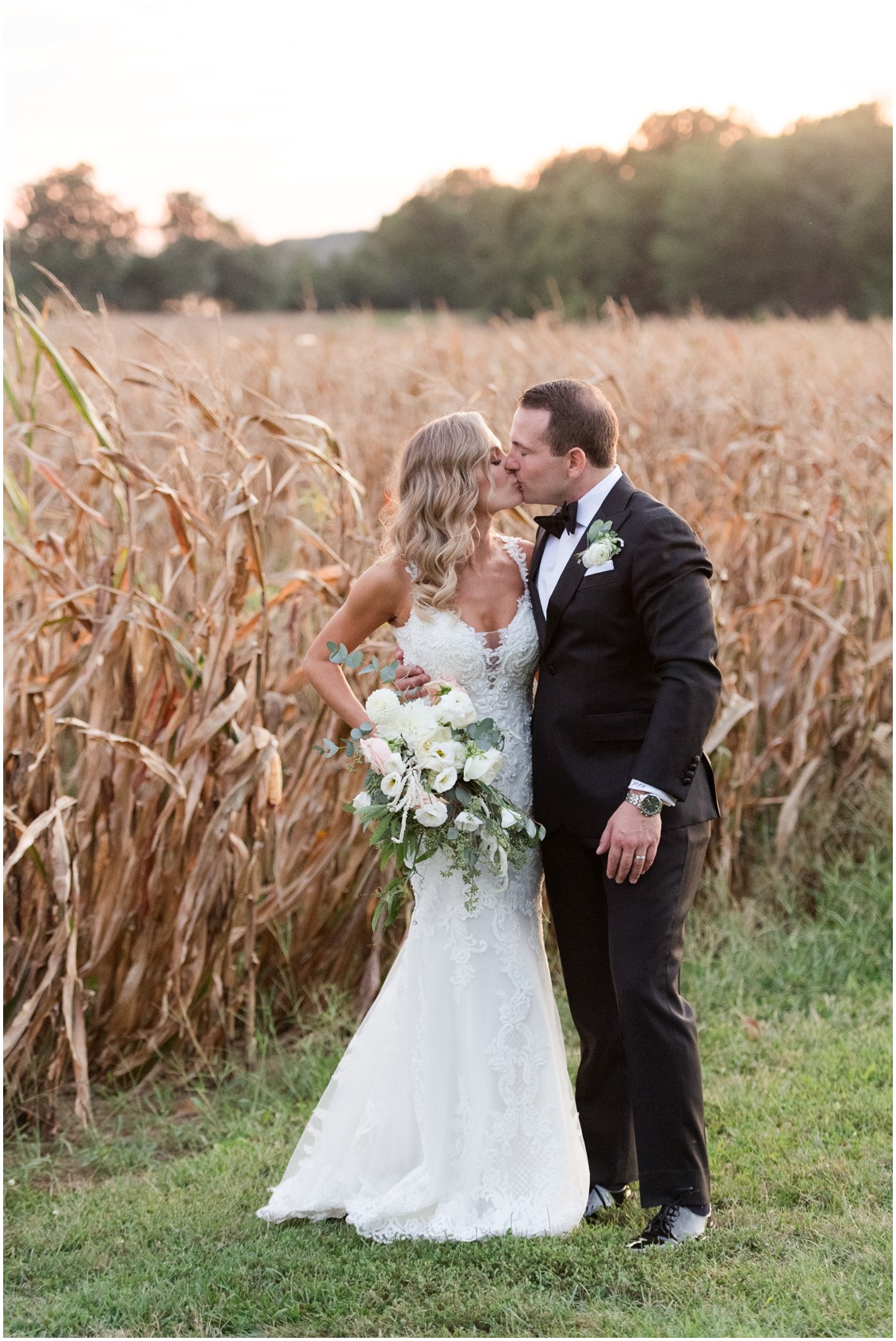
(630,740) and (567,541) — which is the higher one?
(567,541)

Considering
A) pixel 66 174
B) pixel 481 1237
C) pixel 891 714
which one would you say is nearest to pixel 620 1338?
pixel 481 1237

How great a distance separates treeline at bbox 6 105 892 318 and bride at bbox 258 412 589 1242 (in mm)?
29526

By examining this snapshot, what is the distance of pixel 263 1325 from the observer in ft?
9.12

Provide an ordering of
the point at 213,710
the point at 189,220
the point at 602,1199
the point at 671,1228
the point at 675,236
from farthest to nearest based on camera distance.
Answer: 1. the point at 675,236
2. the point at 189,220
3. the point at 213,710
4. the point at 602,1199
5. the point at 671,1228

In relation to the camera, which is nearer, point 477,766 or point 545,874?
point 477,766

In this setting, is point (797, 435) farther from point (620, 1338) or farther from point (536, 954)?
point (620, 1338)

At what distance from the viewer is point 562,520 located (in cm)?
305

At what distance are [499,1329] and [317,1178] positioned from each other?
68cm

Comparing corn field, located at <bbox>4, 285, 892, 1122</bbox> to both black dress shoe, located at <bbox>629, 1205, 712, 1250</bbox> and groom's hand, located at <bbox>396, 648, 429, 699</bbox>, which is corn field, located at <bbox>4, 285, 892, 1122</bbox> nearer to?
groom's hand, located at <bbox>396, 648, 429, 699</bbox>

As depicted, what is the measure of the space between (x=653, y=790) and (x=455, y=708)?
0.50 metres

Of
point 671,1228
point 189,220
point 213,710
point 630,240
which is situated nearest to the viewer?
point 671,1228

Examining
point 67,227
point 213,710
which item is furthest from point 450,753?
point 67,227

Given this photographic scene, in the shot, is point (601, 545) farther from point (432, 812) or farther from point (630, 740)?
point (432, 812)

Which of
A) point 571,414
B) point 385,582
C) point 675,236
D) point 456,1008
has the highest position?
point 675,236
